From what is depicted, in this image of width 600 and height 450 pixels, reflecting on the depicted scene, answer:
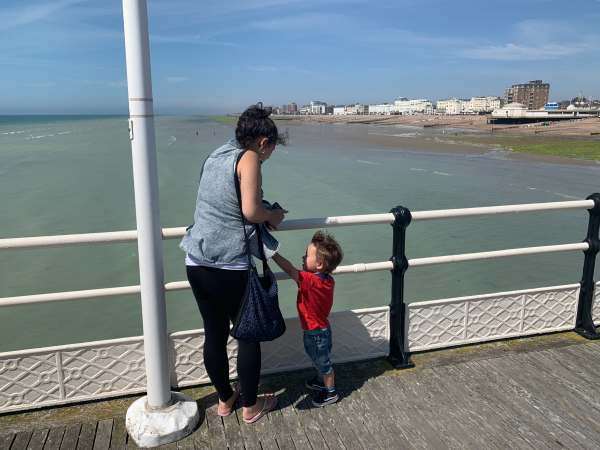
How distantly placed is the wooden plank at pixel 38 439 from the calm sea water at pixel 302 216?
4.59m

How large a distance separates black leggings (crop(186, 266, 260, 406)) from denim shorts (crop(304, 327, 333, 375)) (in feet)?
1.24

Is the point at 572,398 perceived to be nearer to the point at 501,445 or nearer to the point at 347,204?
the point at 501,445

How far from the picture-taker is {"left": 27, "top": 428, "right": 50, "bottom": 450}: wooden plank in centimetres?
256

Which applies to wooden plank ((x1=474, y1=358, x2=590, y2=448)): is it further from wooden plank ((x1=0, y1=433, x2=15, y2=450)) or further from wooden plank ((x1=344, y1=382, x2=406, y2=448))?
wooden plank ((x1=0, y1=433, x2=15, y2=450))

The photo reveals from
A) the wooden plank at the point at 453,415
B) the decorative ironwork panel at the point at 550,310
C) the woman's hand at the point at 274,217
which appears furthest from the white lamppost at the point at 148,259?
the decorative ironwork panel at the point at 550,310

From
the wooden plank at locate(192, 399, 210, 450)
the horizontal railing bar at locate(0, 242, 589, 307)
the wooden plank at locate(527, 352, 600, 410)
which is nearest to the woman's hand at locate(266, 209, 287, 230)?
the horizontal railing bar at locate(0, 242, 589, 307)

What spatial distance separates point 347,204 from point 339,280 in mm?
9317

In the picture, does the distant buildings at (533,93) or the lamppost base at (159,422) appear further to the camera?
the distant buildings at (533,93)

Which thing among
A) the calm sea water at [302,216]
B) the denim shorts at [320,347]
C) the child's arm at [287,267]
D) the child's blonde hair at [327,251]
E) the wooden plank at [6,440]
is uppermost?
the child's blonde hair at [327,251]

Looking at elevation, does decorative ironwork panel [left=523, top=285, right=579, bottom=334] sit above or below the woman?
below

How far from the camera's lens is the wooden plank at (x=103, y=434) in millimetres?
2564

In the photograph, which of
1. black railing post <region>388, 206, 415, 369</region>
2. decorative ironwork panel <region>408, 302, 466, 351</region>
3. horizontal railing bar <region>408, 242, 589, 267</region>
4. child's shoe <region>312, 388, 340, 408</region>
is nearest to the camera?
child's shoe <region>312, 388, 340, 408</region>

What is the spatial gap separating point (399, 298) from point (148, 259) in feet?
5.29

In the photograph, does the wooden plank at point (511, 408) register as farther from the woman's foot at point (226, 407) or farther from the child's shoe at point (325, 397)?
the woman's foot at point (226, 407)
